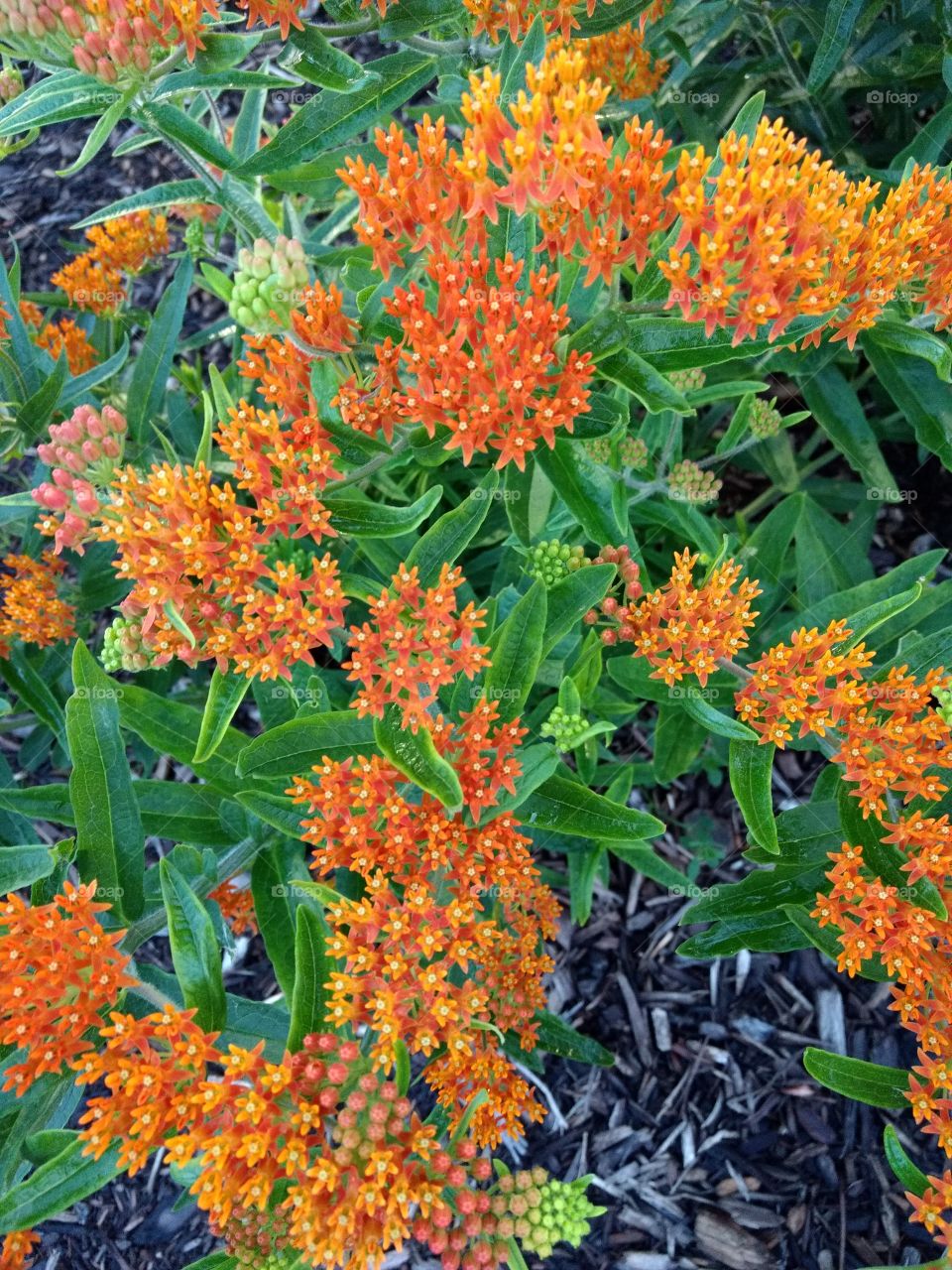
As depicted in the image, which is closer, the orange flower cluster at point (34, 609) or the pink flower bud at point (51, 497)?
the pink flower bud at point (51, 497)

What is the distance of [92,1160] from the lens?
2.56 m

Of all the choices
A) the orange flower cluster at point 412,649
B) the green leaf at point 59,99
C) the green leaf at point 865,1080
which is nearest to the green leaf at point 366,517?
the orange flower cluster at point 412,649

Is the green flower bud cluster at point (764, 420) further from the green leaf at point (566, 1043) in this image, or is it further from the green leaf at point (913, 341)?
the green leaf at point (566, 1043)

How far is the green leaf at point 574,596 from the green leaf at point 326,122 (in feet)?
5.25

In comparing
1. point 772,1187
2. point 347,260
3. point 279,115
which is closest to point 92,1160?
point 772,1187

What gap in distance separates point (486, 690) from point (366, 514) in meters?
0.63

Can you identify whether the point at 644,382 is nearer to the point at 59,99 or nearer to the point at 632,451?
the point at 632,451

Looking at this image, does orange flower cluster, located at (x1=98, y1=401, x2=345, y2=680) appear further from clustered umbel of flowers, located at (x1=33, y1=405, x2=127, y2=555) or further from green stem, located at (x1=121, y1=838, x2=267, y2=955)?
green stem, located at (x1=121, y1=838, x2=267, y2=955)

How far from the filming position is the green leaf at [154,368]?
3873 millimetres

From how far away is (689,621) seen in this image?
9.66 feet

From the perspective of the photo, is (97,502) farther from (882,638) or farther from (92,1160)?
(882,638)

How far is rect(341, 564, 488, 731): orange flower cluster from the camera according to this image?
2.71 metres

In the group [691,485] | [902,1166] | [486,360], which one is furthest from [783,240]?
[902,1166]

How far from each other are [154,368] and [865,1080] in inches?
138
